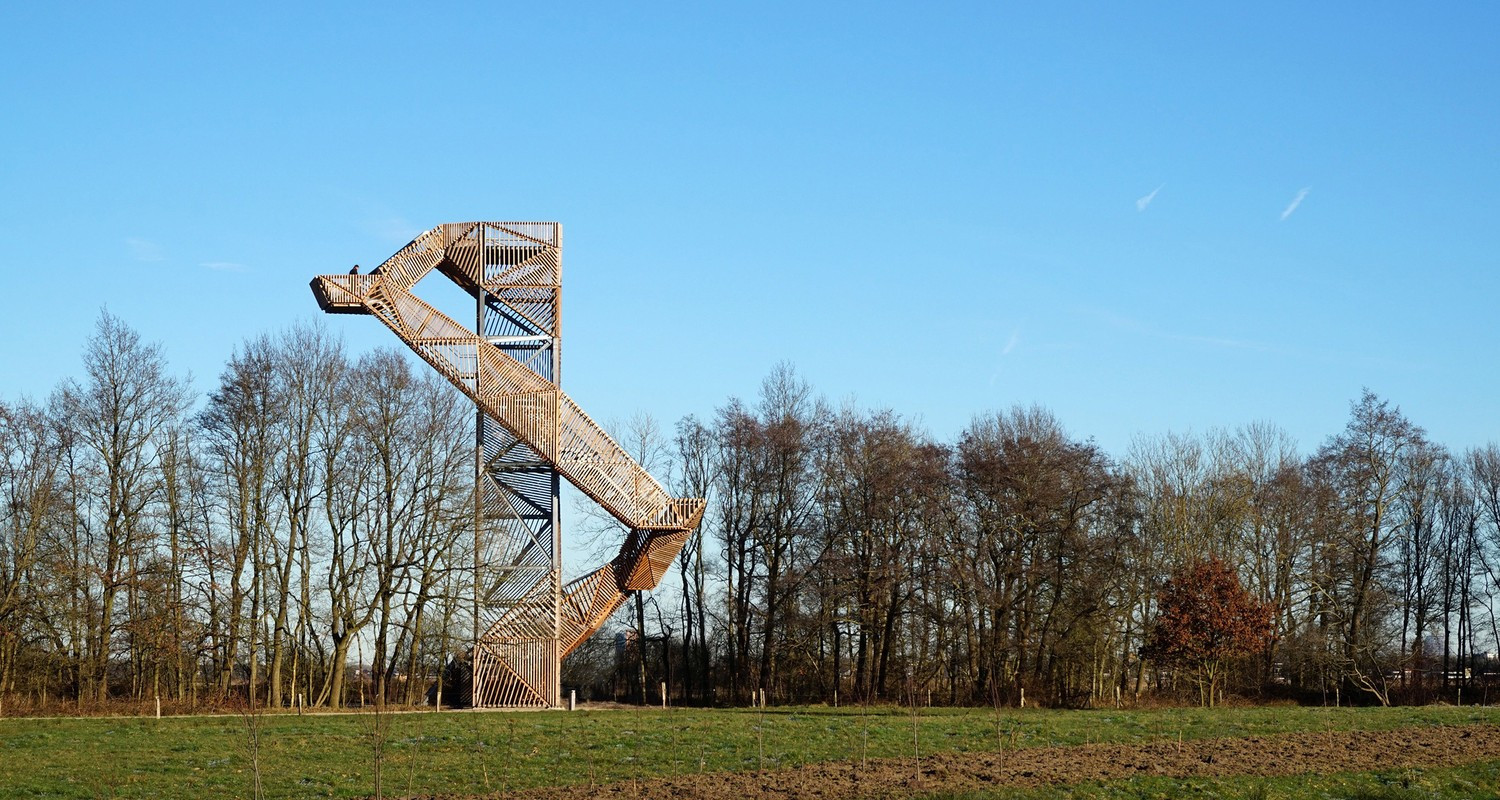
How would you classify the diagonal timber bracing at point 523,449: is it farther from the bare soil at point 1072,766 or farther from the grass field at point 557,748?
the bare soil at point 1072,766

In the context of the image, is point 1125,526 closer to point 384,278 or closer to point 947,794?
point 384,278

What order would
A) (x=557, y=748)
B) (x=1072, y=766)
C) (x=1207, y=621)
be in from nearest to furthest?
1. (x=1072, y=766)
2. (x=557, y=748)
3. (x=1207, y=621)

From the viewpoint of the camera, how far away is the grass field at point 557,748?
16203mm

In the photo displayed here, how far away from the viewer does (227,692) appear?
36.8m

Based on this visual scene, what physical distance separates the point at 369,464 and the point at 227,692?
23.1 feet

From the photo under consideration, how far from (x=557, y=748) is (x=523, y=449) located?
14525mm

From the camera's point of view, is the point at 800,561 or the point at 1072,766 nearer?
the point at 1072,766

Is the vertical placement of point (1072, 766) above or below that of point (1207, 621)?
below

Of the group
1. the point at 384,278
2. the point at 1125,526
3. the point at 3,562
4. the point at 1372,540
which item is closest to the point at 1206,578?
the point at 1125,526

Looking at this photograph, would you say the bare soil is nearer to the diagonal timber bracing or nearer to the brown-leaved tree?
the brown-leaved tree

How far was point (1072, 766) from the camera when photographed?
57.1ft

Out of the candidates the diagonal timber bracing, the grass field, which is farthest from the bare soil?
the diagonal timber bracing

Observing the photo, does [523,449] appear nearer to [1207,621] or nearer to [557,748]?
Result: [557,748]

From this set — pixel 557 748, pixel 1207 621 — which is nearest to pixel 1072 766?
pixel 557 748
